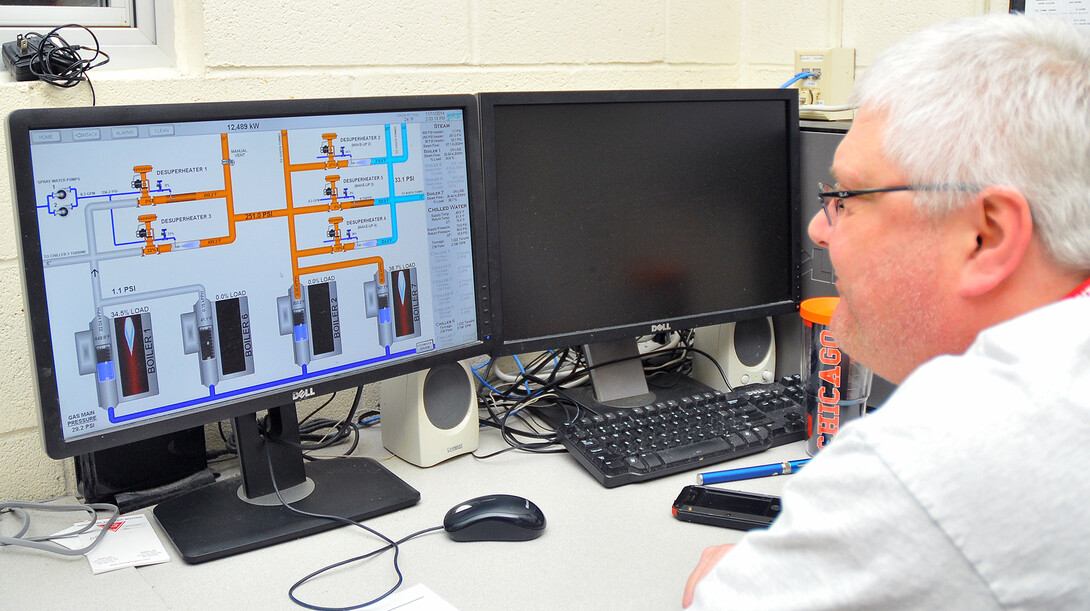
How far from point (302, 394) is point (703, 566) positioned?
0.52 metres

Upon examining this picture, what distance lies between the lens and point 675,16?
6.09 feet

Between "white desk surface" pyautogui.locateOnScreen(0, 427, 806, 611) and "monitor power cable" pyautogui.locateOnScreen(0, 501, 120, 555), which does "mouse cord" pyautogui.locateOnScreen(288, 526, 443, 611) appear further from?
"monitor power cable" pyautogui.locateOnScreen(0, 501, 120, 555)

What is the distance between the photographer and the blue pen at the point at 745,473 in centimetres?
123

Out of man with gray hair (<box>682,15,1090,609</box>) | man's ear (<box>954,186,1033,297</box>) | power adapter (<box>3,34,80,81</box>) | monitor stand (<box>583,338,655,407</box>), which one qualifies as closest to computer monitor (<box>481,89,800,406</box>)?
monitor stand (<box>583,338,655,407</box>)

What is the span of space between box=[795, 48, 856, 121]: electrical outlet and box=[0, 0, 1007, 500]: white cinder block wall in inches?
2.2

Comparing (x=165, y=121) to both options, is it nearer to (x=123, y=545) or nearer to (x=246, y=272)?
(x=246, y=272)

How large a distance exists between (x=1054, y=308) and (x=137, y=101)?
1.15m

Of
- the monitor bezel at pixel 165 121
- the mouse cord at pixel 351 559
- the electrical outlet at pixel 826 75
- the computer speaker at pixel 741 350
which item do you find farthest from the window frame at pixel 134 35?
the electrical outlet at pixel 826 75

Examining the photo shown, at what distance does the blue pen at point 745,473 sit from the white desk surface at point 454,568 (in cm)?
4

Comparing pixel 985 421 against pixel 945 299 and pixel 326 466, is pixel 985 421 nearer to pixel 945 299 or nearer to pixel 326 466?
pixel 945 299

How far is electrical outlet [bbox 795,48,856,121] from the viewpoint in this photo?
1.73 meters

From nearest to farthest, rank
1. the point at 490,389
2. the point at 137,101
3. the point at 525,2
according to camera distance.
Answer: the point at 137,101
the point at 490,389
the point at 525,2

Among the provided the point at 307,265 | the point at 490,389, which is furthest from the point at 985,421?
the point at 490,389

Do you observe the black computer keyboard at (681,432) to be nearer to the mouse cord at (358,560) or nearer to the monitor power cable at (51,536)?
the mouse cord at (358,560)
